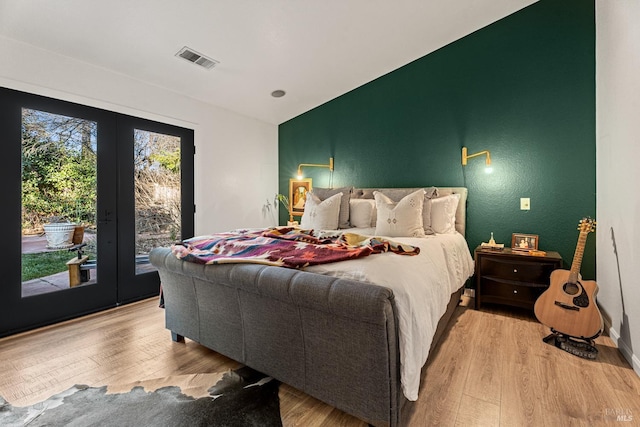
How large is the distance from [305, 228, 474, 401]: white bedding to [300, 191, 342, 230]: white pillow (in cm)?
139

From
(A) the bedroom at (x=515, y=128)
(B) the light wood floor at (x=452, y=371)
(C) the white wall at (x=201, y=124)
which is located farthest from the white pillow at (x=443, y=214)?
(C) the white wall at (x=201, y=124)

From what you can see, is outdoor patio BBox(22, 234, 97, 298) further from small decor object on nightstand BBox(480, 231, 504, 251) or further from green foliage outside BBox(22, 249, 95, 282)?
small decor object on nightstand BBox(480, 231, 504, 251)

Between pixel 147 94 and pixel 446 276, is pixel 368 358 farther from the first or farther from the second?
pixel 147 94

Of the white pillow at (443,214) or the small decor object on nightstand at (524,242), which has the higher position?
the white pillow at (443,214)

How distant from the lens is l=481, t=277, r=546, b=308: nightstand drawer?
2.64 metres

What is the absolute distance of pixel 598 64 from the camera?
8.25ft

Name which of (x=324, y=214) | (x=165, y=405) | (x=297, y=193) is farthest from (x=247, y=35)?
(x=165, y=405)

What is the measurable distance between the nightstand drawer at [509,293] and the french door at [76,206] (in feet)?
11.9

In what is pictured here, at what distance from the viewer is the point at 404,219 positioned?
2660 millimetres

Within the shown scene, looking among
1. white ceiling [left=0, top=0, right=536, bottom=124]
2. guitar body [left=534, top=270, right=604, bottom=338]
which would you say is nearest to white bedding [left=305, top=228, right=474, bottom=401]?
guitar body [left=534, top=270, right=604, bottom=338]

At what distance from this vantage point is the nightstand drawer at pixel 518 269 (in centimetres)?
259

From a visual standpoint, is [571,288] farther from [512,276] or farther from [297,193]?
[297,193]

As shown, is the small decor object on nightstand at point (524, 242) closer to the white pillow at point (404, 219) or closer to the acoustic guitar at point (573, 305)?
the acoustic guitar at point (573, 305)

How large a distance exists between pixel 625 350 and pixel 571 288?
18.2 inches
